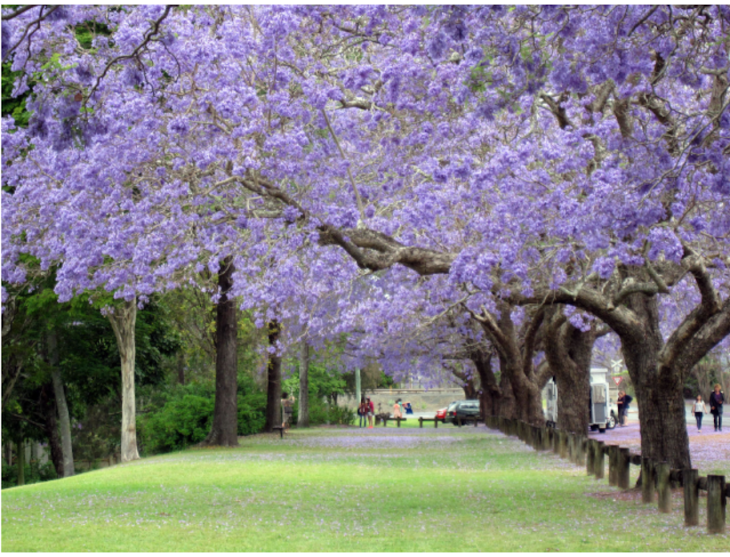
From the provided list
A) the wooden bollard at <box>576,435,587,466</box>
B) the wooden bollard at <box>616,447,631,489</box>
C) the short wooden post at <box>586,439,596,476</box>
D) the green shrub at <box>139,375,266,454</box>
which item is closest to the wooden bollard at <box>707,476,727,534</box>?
the wooden bollard at <box>616,447,631,489</box>

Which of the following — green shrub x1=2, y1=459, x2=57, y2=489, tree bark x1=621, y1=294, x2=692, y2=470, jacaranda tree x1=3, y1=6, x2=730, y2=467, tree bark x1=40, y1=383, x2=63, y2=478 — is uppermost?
jacaranda tree x1=3, y1=6, x2=730, y2=467

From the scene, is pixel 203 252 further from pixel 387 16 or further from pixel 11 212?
pixel 387 16

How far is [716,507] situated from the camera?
8.37 meters

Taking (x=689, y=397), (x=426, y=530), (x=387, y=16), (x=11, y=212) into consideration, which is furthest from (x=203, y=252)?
(x=689, y=397)

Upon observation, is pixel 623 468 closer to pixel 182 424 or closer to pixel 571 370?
pixel 571 370

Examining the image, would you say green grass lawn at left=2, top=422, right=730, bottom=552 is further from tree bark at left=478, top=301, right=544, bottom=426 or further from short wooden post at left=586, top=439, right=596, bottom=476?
tree bark at left=478, top=301, right=544, bottom=426

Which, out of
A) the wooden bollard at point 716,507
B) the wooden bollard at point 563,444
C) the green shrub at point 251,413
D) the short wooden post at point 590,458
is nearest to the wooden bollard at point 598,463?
the short wooden post at point 590,458

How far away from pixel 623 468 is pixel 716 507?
3.72 meters

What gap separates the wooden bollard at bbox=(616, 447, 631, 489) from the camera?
12000 mm

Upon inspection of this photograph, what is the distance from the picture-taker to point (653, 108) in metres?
11.3

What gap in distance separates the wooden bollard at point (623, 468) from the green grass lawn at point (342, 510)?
0.83ft

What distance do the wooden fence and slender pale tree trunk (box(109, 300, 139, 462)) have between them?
398 inches

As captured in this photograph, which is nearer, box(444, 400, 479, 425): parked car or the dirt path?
the dirt path

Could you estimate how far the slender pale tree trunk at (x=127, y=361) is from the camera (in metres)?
20.3
